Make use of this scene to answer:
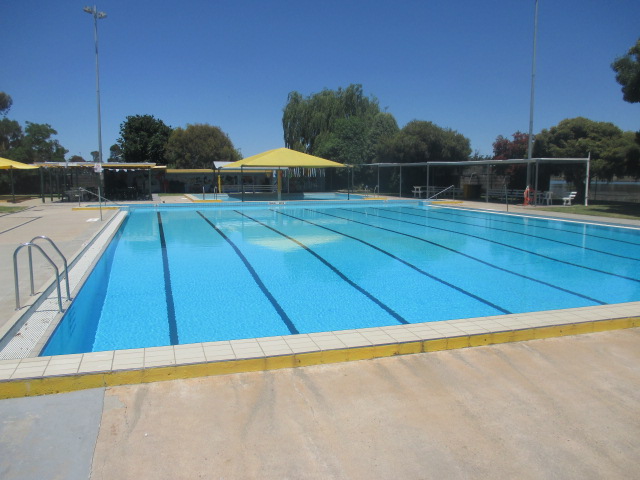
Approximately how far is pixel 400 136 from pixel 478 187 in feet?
21.3

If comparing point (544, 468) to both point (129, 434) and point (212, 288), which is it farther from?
point (212, 288)

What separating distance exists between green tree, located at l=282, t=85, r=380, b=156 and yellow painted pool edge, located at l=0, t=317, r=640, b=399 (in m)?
35.6

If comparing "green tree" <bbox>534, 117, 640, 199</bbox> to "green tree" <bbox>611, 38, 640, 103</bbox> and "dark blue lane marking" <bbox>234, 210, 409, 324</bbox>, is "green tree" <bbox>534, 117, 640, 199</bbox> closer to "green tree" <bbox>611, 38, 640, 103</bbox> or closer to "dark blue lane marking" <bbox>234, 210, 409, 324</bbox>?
"green tree" <bbox>611, 38, 640, 103</bbox>

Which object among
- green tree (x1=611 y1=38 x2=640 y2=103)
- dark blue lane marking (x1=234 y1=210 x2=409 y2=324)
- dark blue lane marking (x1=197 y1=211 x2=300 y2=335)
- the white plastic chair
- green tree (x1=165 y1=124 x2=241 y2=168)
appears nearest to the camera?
dark blue lane marking (x1=197 y1=211 x2=300 y2=335)

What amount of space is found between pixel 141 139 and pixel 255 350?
135ft

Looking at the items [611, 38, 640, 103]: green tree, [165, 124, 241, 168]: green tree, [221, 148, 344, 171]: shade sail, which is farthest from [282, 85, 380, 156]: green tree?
[611, 38, 640, 103]: green tree

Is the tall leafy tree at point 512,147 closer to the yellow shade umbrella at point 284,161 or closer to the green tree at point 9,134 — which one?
the yellow shade umbrella at point 284,161

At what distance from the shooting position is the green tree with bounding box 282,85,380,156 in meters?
40.4

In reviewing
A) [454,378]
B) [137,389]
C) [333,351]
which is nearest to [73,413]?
[137,389]

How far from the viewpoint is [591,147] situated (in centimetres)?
2447

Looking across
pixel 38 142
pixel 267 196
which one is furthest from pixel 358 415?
pixel 38 142

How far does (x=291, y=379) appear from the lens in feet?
11.8

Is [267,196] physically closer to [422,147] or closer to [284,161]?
[284,161]

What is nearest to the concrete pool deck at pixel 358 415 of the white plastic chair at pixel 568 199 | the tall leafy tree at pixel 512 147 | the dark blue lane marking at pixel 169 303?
the dark blue lane marking at pixel 169 303
